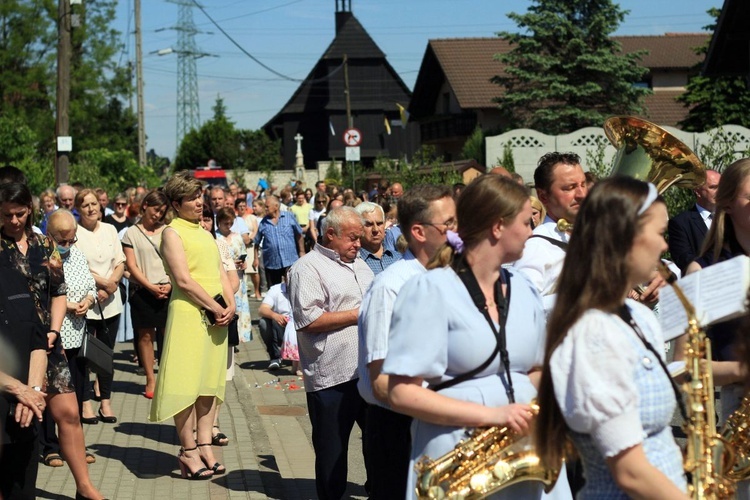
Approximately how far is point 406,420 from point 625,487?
2.43 m

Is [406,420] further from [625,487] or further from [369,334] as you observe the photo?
[625,487]

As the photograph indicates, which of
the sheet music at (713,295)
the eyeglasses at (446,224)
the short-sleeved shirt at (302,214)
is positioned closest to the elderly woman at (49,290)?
the eyeglasses at (446,224)

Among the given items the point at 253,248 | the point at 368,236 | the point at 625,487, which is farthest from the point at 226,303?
the point at 253,248

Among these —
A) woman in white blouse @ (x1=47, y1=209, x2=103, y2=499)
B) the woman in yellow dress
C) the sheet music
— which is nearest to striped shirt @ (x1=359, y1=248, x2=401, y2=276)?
the woman in yellow dress

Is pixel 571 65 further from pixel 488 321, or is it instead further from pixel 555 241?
pixel 488 321

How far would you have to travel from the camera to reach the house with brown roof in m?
59.0

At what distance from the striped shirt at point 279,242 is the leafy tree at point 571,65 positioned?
2954cm

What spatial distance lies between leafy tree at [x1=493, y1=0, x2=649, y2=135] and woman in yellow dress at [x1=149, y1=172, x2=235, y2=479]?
38.0 metres

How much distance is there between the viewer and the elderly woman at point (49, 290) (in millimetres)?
6277

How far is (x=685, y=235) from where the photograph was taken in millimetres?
8422

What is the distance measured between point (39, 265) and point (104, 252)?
4465 mm

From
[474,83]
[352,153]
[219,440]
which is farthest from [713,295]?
[474,83]

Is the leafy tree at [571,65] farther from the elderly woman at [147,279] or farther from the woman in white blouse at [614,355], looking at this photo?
the woman in white blouse at [614,355]

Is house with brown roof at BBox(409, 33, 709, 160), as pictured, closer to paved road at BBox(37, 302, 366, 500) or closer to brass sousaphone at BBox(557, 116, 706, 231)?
paved road at BBox(37, 302, 366, 500)
